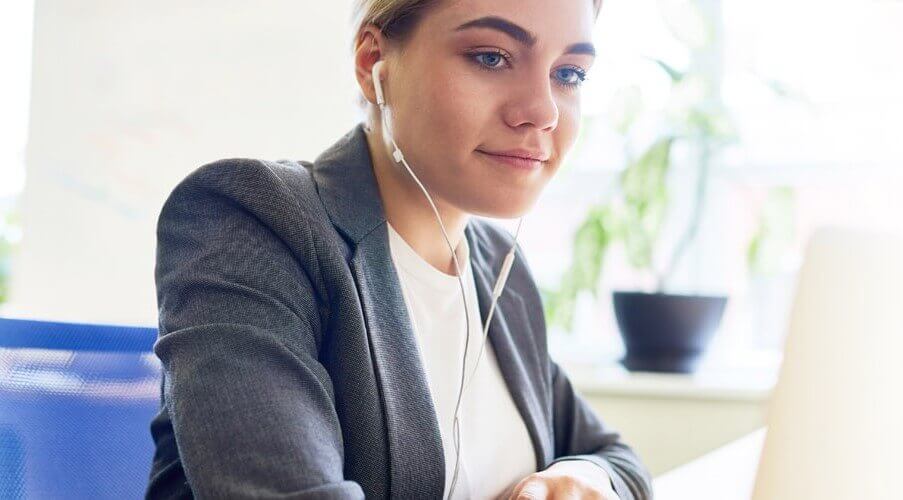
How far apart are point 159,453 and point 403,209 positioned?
0.43 meters

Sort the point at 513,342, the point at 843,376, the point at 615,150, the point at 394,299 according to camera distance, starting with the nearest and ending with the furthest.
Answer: the point at 843,376 → the point at 394,299 → the point at 513,342 → the point at 615,150

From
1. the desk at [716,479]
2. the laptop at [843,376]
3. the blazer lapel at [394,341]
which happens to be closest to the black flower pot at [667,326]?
the desk at [716,479]

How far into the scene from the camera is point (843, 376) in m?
0.43

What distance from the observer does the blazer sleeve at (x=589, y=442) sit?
1.25 m

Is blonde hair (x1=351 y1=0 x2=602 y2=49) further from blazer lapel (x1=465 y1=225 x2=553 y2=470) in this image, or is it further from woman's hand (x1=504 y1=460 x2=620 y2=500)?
woman's hand (x1=504 y1=460 x2=620 y2=500)

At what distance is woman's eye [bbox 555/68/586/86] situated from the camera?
3.80 ft

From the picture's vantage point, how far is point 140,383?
1.03 m

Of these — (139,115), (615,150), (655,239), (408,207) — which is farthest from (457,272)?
(139,115)

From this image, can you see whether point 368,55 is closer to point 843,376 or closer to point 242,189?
point 242,189

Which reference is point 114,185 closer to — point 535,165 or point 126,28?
point 126,28

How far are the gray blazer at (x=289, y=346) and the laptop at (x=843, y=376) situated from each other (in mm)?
434

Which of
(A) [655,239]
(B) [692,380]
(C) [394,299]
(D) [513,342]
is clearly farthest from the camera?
(A) [655,239]

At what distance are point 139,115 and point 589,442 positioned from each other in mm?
1923

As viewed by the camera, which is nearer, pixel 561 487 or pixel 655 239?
pixel 561 487
